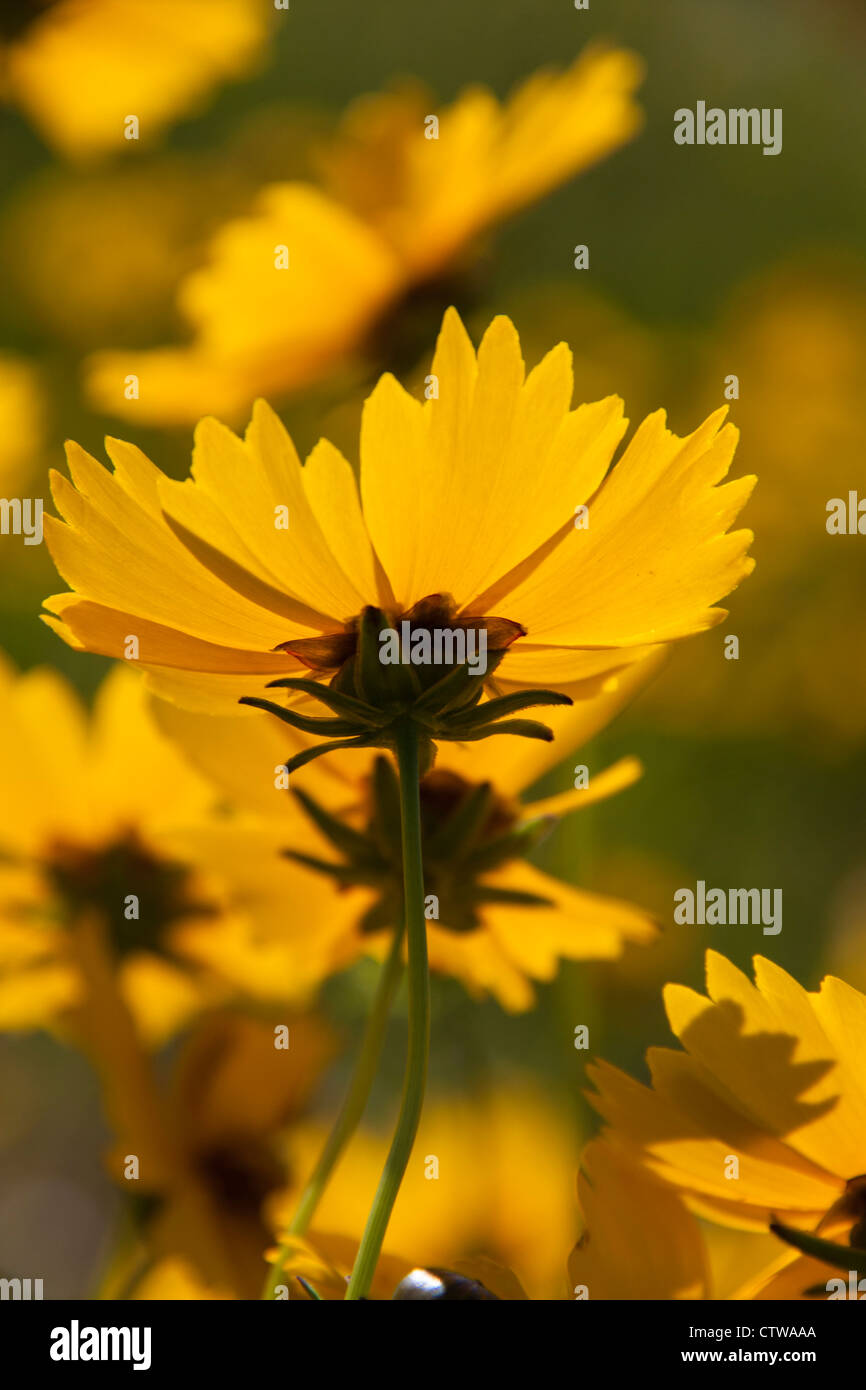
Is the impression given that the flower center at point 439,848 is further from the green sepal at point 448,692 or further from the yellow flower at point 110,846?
the yellow flower at point 110,846

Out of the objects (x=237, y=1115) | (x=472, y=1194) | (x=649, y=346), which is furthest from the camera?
(x=649, y=346)

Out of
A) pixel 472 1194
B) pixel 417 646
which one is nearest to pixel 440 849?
pixel 417 646

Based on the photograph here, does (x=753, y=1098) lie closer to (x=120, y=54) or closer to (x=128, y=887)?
(x=128, y=887)

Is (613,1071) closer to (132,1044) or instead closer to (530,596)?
(530,596)

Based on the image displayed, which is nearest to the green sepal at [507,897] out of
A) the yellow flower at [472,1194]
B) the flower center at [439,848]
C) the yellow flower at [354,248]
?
the flower center at [439,848]

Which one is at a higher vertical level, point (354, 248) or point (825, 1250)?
point (354, 248)
